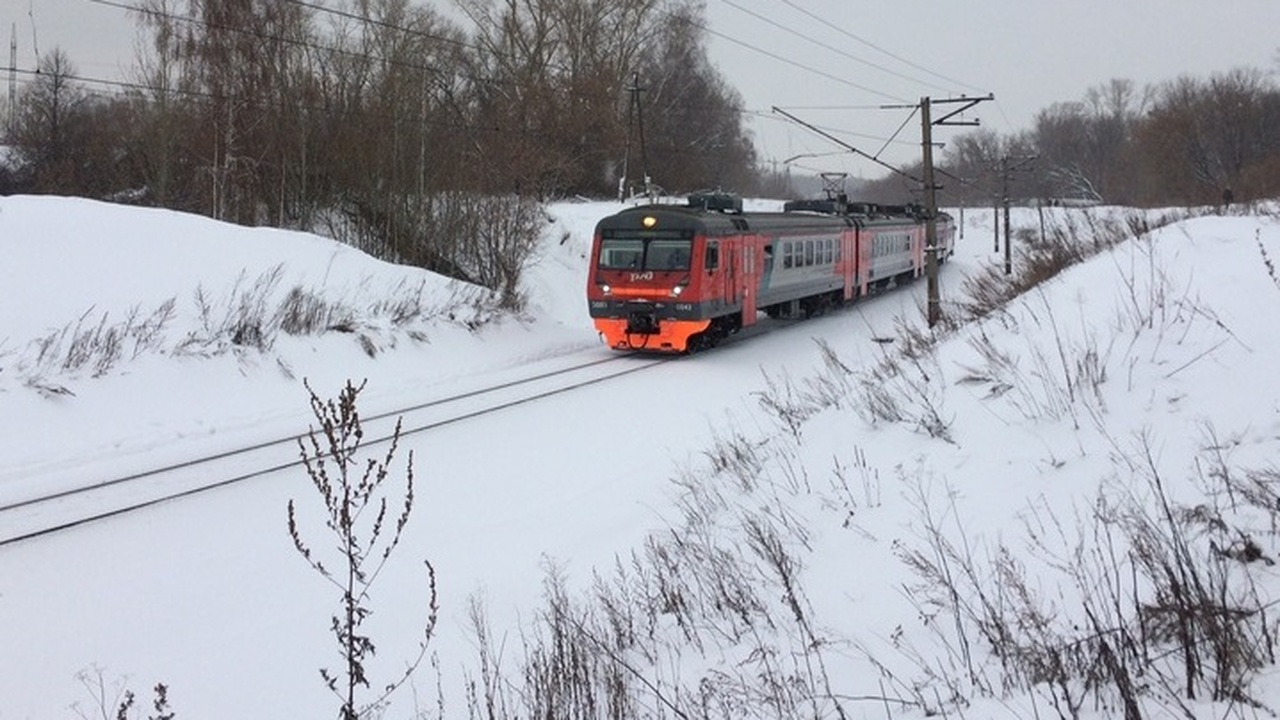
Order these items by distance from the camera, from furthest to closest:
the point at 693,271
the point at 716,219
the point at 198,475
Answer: the point at 716,219
the point at 693,271
the point at 198,475

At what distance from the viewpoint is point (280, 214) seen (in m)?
27.1

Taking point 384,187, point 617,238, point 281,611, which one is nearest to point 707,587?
point 281,611

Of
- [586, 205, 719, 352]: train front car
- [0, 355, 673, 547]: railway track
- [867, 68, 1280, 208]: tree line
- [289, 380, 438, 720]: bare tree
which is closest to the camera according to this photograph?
[289, 380, 438, 720]: bare tree

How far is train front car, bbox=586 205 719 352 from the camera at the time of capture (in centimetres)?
1811

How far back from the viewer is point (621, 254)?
62.2 feet

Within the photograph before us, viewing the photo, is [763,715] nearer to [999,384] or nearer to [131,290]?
[999,384]

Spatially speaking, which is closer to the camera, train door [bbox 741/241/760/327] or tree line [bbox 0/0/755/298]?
train door [bbox 741/241/760/327]

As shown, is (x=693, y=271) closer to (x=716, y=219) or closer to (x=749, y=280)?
(x=716, y=219)

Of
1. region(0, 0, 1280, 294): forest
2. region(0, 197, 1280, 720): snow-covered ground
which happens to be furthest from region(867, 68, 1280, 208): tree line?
region(0, 197, 1280, 720): snow-covered ground

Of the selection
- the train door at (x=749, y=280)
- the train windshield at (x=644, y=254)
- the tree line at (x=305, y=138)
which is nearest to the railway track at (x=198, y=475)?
the train windshield at (x=644, y=254)

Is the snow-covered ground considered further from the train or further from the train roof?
the train roof

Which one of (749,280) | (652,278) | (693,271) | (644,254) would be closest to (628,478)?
(693,271)

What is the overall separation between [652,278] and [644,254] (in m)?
0.55

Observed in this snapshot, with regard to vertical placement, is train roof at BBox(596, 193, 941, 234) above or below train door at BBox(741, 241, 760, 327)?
above
